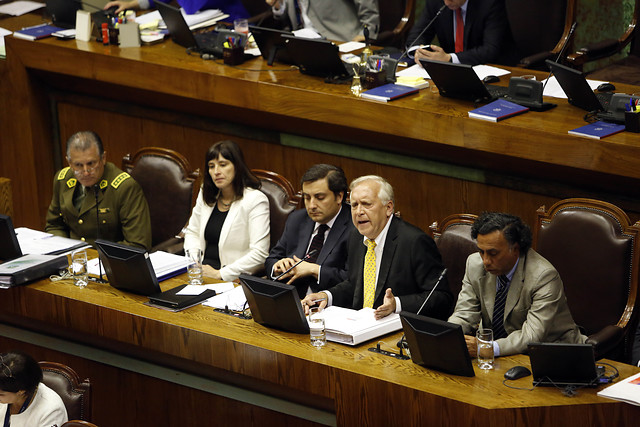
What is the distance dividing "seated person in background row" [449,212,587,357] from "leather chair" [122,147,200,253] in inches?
66.3

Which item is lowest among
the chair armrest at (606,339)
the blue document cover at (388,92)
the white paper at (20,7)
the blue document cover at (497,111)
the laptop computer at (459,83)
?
the chair armrest at (606,339)

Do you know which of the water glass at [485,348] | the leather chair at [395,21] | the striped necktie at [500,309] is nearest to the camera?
the water glass at [485,348]

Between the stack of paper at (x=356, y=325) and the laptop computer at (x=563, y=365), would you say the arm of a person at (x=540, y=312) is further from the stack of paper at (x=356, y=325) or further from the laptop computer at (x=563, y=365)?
the stack of paper at (x=356, y=325)

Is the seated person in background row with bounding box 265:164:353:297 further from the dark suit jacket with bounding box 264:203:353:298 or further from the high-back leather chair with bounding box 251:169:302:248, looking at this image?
the high-back leather chair with bounding box 251:169:302:248

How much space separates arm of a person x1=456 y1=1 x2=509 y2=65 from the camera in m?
4.86

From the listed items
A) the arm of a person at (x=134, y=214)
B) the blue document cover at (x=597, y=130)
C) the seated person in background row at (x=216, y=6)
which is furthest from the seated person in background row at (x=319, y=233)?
the seated person in background row at (x=216, y=6)

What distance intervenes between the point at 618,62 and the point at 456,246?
1753 millimetres

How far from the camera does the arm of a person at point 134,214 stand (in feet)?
14.8

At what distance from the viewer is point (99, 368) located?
381cm

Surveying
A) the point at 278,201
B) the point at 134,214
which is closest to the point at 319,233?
the point at 278,201

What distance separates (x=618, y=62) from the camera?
500cm

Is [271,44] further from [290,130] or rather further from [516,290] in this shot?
[516,290]

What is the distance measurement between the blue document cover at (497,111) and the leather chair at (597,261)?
46 centimetres

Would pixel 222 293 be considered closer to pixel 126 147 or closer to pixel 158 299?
pixel 158 299
